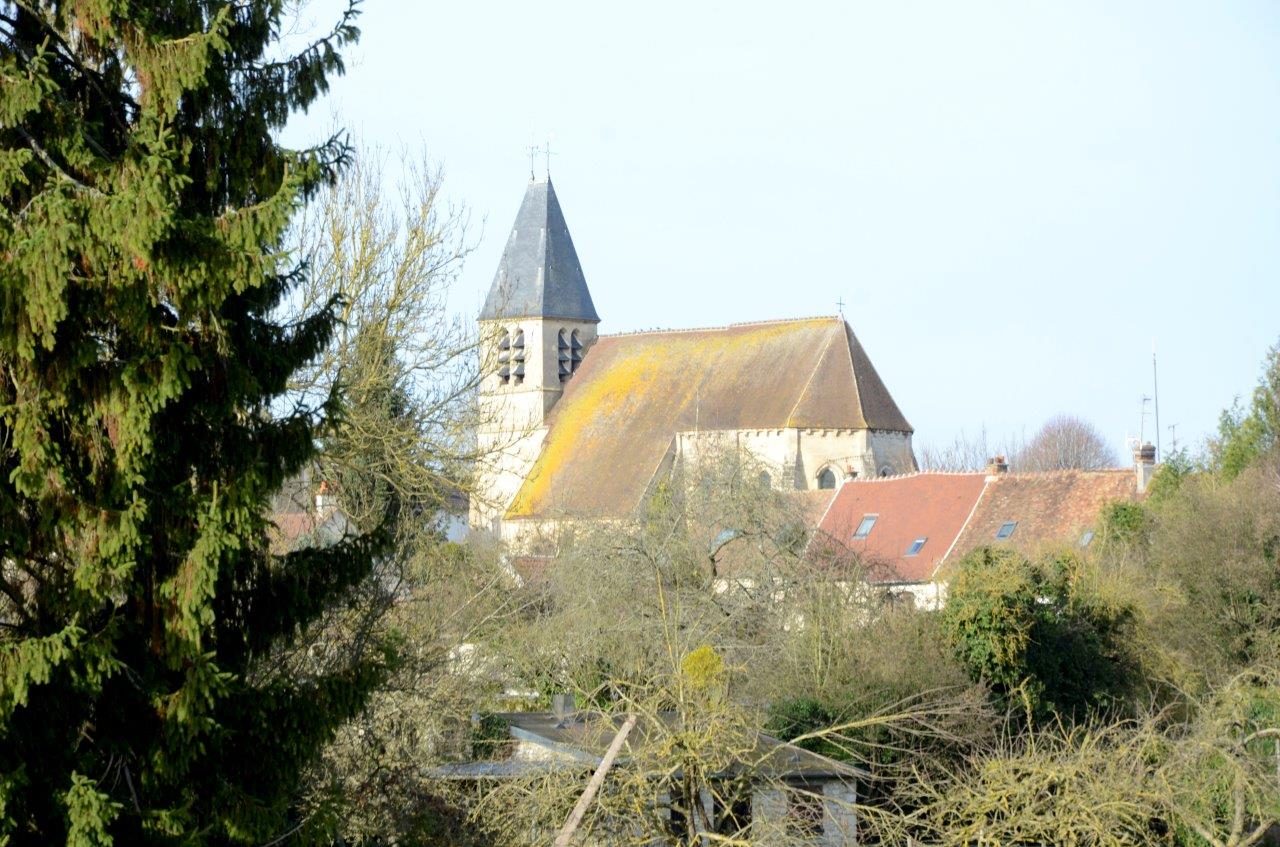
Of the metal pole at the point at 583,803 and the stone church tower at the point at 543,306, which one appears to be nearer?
the metal pole at the point at 583,803

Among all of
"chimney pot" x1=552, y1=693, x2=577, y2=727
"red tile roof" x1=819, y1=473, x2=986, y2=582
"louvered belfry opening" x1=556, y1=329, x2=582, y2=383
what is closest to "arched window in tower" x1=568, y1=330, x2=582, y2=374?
"louvered belfry opening" x1=556, y1=329, x2=582, y2=383

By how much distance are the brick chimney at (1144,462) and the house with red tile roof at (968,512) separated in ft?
0.08

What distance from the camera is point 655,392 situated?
49031 mm

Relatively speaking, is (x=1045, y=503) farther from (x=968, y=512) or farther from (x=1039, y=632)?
(x=1039, y=632)

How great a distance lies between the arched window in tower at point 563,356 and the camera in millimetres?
52406

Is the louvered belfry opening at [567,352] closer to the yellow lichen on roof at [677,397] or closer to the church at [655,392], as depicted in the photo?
the church at [655,392]

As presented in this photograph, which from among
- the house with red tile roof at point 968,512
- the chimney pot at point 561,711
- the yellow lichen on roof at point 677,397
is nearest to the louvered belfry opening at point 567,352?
the yellow lichen on roof at point 677,397

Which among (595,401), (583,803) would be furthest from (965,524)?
(583,803)

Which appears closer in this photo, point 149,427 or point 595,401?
point 149,427

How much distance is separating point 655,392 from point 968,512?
51.3 feet

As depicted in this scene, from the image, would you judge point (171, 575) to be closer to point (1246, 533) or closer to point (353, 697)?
point (353, 697)

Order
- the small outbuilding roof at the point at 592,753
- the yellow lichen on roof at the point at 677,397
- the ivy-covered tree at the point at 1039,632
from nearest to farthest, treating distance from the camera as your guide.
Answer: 1. the small outbuilding roof at the point at 592,753
2. the ivy-covered tree at the point at 1039,632
3. the yellow lichen on roof at the point at 677,397

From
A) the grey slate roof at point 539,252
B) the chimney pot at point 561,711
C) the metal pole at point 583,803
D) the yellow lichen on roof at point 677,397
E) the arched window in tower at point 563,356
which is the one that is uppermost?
the grey slate roof at point 539,252

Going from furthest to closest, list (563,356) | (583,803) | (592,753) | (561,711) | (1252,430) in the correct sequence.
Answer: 1. (563,356)
2. (1252,430)
3. (561,711)
4. (592,753)
5. (583,803)
